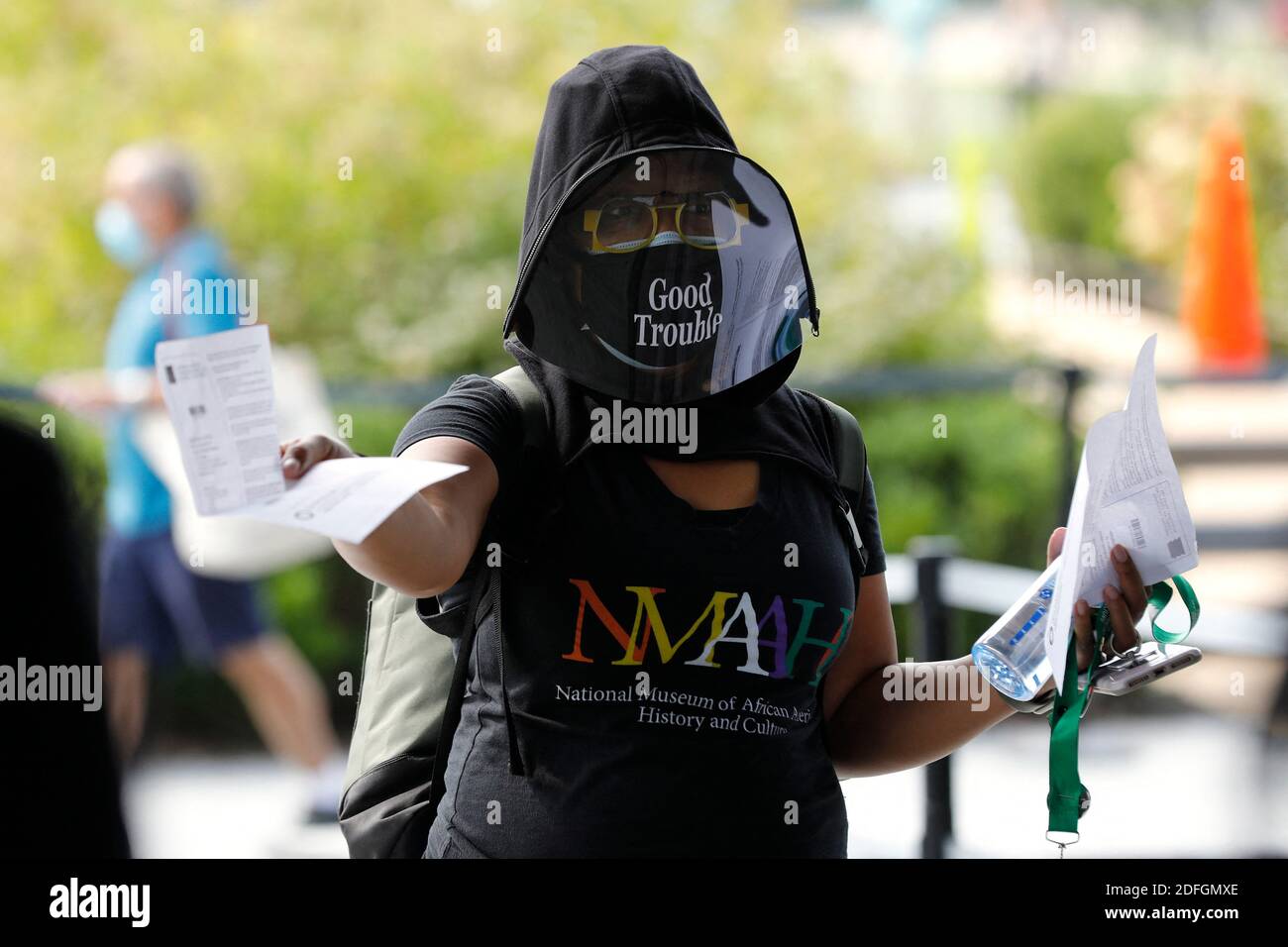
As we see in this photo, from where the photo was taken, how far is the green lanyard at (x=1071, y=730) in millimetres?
1881

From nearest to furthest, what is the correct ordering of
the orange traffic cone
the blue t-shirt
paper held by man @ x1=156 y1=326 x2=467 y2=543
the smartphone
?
paper held by man @ x1=156 y1=326 x2=467 y2=543
the smartphone
the blue t-shirt
the orange traffic cone

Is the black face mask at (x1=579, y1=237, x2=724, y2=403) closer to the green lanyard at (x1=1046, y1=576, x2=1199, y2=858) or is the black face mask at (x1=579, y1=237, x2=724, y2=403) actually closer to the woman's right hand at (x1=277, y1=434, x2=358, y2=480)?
the woman's right hand at (x1=277, y1=434, x2=358, y2=480)

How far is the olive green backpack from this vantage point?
182 cm

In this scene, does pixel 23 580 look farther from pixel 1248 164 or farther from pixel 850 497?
pixel 1248 164

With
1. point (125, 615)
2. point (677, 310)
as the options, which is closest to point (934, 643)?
point (677, 310)

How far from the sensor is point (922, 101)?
34.9 ft

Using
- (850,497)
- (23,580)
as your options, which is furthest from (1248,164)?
(23,580)

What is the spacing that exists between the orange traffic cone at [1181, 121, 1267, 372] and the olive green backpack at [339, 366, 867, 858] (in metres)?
6.31

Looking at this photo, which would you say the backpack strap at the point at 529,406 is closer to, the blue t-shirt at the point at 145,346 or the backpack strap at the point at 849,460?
the backpack strap at the point at 849,460

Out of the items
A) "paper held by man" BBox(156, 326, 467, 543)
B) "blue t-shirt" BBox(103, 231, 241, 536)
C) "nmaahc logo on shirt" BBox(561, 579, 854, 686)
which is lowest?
"nmaahc logo on shirt" BBox(561, 579, 854, 686)

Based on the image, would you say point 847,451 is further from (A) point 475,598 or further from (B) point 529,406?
(A) point 475,598

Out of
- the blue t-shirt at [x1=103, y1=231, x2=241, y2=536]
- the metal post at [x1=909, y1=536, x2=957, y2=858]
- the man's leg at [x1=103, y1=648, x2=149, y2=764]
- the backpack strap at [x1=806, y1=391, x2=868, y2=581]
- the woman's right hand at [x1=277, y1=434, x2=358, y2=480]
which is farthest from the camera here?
the man's leg at [x1=103, y1=648, x2=149, y2=764]
